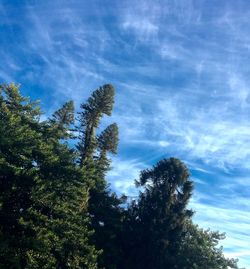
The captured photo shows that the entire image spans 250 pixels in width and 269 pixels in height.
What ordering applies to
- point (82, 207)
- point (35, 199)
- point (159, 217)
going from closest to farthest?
point (35, 199)
point (82, 207)
point (159, 217)

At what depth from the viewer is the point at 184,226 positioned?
49.3 meters

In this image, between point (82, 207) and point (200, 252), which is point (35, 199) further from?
point (200, 252)

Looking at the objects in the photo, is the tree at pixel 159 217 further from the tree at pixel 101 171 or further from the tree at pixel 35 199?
the tree at pixel 35 199

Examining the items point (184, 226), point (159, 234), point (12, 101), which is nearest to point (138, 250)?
point (159, 234)

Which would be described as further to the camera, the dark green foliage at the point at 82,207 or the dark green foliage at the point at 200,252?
the dark green foliage at the point at 200,252

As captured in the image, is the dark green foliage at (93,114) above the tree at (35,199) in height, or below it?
above

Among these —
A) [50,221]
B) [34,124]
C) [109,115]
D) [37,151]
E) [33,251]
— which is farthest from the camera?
[109,115]

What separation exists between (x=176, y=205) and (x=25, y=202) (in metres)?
24.4

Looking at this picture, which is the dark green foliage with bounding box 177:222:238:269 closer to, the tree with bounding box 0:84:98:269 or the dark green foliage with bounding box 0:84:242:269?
the dark green foliage with bounding box 0:84:242:269

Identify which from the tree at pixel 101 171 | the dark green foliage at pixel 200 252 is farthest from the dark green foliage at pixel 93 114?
the dark green foliage at pixel 200 252

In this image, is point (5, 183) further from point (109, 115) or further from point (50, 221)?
point (109, 115)

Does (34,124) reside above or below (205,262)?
above

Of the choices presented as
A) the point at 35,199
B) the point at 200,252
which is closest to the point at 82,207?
the point at 35,199

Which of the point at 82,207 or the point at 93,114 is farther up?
the point at 93,114
